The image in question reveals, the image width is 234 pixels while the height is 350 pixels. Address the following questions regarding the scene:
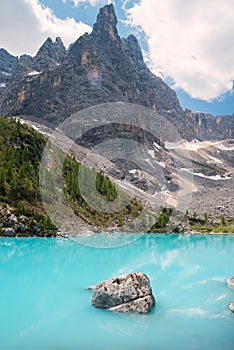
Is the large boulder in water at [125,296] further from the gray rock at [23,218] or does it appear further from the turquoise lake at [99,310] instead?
the gray rock at [23,218]

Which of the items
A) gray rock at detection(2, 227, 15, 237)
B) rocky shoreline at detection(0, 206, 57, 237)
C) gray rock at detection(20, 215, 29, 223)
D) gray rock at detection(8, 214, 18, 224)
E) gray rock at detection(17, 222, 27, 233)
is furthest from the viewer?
gray rock at detection(20, 215, 29, 223)

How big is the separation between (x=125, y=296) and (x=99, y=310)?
1339 millimetres

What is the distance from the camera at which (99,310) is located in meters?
14.9

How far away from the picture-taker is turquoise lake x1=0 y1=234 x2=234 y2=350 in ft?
37.4

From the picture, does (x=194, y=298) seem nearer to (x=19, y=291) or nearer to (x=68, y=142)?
(x=19, y=291)

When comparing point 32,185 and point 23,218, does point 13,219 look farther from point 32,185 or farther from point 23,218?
point 32,185

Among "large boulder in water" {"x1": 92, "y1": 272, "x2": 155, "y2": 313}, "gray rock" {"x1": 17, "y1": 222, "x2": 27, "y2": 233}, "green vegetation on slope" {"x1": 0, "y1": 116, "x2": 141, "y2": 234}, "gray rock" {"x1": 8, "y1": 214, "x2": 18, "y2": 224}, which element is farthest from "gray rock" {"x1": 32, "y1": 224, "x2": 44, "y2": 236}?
"large boulder in water" {"x1": 92, "y1": 272, "x2": 155, "y2": 313}

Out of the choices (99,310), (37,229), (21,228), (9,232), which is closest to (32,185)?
(37,229)

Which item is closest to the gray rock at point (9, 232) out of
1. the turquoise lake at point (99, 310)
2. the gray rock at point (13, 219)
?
the gray rock at point (13, 219)

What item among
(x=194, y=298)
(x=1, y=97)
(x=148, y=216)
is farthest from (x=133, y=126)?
(x=194, y=298)

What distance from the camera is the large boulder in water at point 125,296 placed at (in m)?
14.8

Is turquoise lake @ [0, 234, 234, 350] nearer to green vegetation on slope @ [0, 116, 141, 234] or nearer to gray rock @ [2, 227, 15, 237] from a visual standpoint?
gray rock @ [2, 227, 15, 237]

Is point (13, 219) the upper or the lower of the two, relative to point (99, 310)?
upper

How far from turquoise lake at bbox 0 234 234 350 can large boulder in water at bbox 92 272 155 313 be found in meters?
0.45
